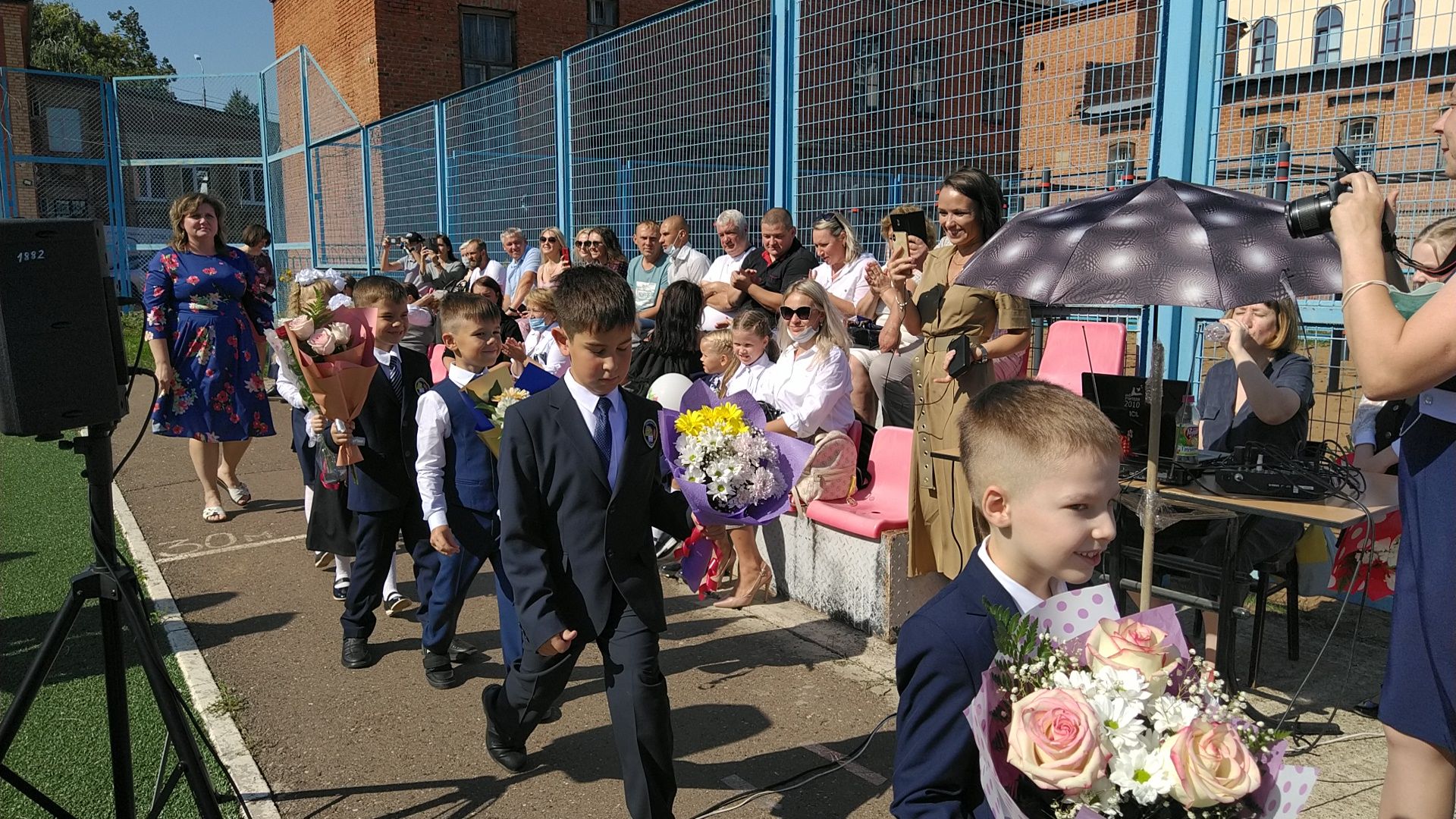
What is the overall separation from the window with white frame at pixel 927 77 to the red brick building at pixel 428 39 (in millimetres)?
19212

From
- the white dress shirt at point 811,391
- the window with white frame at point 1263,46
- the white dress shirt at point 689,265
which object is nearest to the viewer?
the window with white frame at point 1263,46

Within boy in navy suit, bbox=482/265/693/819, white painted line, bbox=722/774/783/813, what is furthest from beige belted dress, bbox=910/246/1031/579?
boy in navy suit, bbox=482/265/693/819

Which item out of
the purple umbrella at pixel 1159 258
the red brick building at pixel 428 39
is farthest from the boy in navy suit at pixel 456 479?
the red brick building at pixel 428 39

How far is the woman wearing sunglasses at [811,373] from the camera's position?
5.79 m

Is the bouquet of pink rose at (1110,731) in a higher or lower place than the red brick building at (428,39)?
lower

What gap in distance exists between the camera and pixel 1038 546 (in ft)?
6.62

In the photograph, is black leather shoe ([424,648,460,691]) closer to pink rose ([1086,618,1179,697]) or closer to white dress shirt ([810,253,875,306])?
pink rose ([1086,618,1179,697])

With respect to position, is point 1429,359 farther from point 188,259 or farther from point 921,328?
point 188,259

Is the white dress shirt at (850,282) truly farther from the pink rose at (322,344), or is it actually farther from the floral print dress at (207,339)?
the floral print dress at (207,339)

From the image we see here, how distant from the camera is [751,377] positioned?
621 cm

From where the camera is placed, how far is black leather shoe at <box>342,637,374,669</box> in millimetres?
4969

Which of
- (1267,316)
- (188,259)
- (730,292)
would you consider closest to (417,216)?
(188,259)

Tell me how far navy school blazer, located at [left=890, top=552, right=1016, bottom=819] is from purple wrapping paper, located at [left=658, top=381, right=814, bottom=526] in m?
1.83

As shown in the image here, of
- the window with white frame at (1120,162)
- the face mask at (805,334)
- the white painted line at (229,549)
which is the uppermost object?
the window with white frame at (1120,162)
